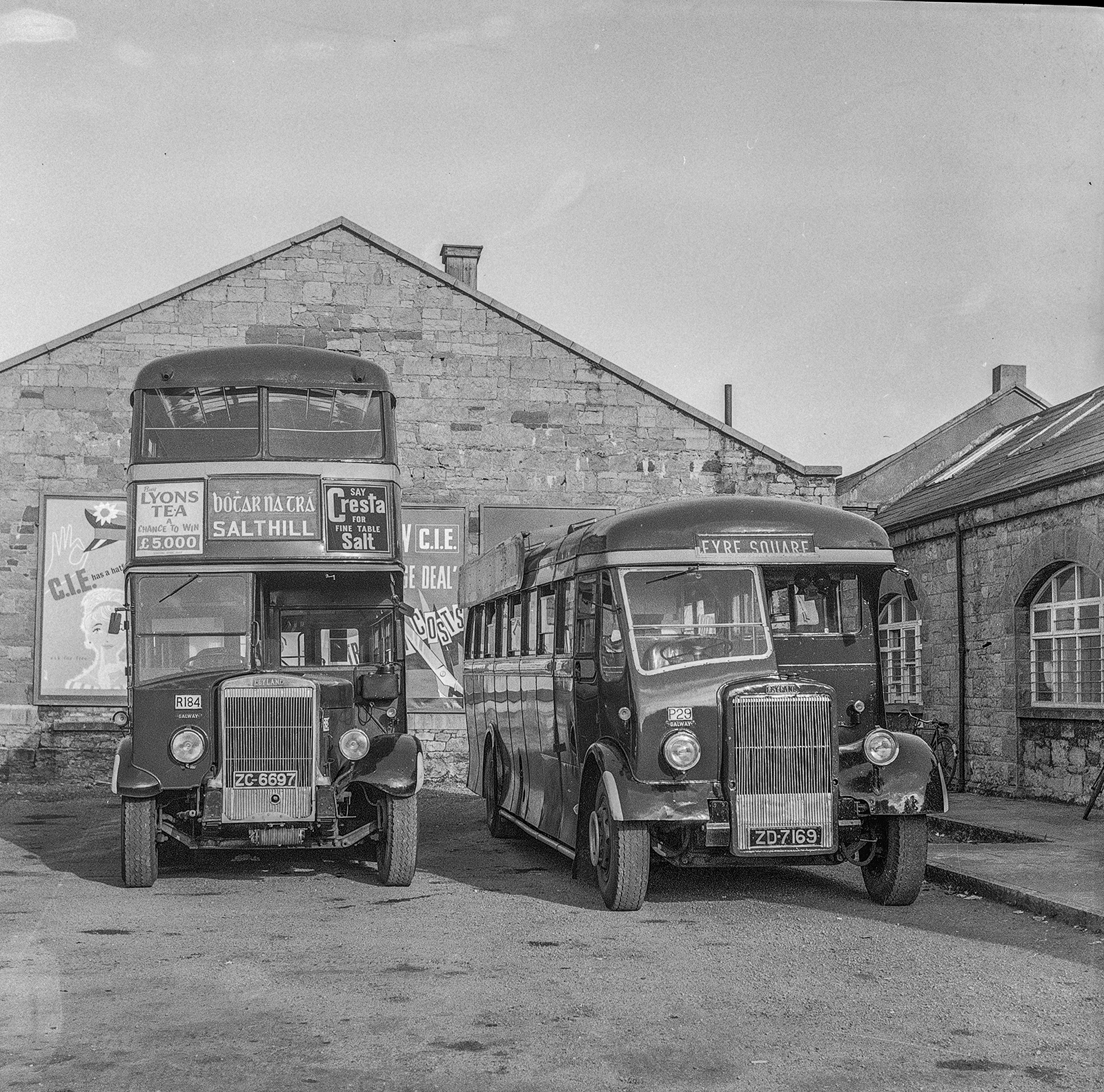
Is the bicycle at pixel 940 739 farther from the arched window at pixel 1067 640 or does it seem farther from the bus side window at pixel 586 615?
the bus side window at pixel 586 615

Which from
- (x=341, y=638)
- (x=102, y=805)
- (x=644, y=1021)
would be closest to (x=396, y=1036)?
(x=644, y=1021)

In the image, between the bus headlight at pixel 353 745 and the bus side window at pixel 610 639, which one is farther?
the bus headlight at pixel 353 745

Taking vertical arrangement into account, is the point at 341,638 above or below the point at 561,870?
above

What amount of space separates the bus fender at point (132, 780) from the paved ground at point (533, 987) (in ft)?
2.51

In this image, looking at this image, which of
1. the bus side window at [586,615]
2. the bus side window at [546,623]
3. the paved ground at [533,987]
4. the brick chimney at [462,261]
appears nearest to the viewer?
the paved ground at [533,987]

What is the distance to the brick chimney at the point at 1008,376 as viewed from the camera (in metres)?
37.8

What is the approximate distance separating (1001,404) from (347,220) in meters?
20.8

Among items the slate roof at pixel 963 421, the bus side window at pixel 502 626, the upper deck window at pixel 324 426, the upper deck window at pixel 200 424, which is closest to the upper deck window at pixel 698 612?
the upper deck window at pixel 324 426

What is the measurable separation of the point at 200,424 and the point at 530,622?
337 centimetres

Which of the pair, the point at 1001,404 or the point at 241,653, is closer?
the point at 241,653

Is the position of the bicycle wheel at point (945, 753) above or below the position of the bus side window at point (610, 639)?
below

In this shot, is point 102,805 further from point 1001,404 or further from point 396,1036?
point 1001,404

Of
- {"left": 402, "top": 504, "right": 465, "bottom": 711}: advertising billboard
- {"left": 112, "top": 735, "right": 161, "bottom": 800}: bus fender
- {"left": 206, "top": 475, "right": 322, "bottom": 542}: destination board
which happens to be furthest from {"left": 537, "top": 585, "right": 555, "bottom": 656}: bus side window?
{"left": 402, "top": 504, "right": 465, "bottom": 711}: advertising billboard

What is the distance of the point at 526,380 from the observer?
71.0 feet
